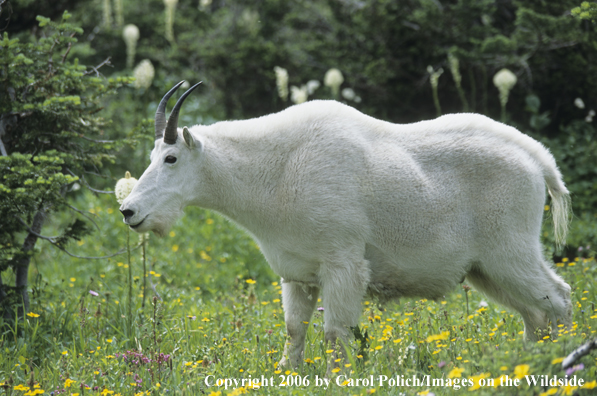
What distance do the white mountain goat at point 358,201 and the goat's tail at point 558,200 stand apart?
0.64 feet

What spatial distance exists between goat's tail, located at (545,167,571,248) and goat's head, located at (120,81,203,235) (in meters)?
2.91

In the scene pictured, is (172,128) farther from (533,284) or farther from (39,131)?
(533,284)

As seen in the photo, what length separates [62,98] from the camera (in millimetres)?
5000

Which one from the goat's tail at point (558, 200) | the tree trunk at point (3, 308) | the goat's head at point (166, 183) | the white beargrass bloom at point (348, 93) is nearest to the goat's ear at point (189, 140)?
the goat's head at point (166, 183)

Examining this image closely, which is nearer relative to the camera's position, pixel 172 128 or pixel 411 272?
pixel 172 128

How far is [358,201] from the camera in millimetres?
4355

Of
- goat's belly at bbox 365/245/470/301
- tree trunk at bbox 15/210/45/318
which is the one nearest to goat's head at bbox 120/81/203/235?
goat's belly at bbox 365/245/470/301

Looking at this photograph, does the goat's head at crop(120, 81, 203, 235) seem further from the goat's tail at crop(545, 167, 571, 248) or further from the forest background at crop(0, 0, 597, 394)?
the goat's tail at crop(545, 167, 571, 248)

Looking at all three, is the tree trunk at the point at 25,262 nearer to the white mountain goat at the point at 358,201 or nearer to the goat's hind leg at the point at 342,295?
the white mountain goat at the point at 358,201

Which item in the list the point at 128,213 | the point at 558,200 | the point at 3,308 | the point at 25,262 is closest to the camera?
the point at 128,213

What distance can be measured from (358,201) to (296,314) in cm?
107

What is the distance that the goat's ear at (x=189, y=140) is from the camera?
14.1ft

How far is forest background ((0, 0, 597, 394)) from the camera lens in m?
5.09

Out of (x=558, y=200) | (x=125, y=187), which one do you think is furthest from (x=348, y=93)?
(x=125, y=187)
